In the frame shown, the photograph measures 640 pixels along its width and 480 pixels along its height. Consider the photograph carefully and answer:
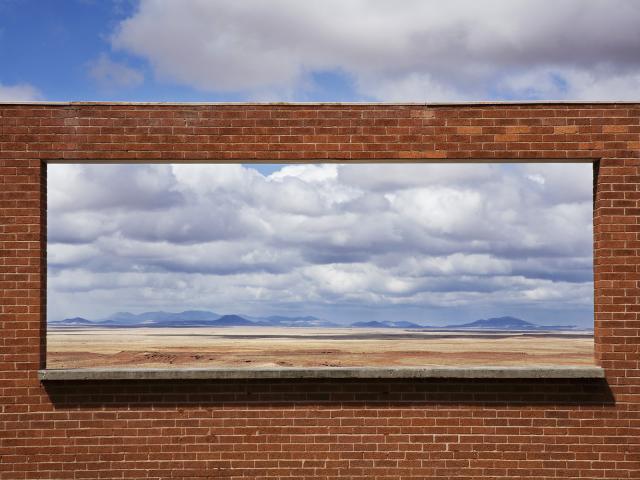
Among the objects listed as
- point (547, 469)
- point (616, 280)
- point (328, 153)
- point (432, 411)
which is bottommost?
point (547, 469)

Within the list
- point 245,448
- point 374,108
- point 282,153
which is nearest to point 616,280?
point 374,108

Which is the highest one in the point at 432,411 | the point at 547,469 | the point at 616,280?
the point at 616,280

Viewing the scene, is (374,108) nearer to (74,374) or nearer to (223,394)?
(223,394)

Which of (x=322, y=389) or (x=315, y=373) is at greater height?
(x=315, y=373)

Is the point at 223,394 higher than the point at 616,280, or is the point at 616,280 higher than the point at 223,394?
the point at 616,280

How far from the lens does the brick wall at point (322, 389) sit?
8531 millimetres

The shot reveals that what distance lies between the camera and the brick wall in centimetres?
853

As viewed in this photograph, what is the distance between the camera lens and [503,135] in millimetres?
8641

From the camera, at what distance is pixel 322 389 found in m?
8.53

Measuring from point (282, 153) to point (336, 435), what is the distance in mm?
3197

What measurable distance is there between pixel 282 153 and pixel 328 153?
51cm

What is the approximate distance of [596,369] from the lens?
28.0 ft

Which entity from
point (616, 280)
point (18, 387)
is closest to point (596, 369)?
point (616, 280)

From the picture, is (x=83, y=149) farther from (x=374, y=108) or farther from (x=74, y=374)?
(x=374, y=108)
